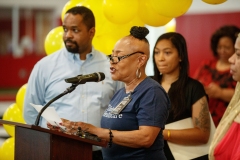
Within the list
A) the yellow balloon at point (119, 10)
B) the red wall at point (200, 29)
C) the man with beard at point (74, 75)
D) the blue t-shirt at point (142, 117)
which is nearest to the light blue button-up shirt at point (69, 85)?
the man with beard at point (74, 75)

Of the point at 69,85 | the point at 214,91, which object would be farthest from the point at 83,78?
the point at 214,91

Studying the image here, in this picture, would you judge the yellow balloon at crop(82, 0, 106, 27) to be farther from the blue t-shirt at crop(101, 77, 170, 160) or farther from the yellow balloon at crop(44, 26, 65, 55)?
the blue t-shirt at crop(101, 77, 170, 160)

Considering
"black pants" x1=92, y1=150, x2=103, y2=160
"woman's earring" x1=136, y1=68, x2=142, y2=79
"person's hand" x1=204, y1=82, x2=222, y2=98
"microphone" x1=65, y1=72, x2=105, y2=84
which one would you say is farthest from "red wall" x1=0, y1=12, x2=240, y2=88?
"microphone" x1=65, y1=72, x2=105, y2=84

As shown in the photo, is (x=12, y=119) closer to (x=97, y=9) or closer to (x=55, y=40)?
(x=55, y=40)

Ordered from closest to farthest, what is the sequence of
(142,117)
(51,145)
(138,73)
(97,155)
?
(51,145) → (142,117) → (138,73) → (97,155)

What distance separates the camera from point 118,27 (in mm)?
3547

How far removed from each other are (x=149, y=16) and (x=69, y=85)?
30.1 inches

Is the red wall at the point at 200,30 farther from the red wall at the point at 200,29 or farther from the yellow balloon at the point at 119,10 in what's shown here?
the yellow balloon at the point at 119,10

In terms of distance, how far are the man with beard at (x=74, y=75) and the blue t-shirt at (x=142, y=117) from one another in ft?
1.98

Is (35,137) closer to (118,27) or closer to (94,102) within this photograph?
(94,102)

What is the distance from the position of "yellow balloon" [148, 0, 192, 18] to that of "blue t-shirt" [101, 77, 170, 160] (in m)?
0.86

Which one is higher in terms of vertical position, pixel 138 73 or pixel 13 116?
pixel 138 73

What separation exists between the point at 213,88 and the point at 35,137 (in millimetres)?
1832

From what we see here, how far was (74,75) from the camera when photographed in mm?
3135
